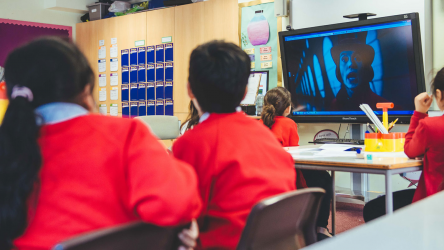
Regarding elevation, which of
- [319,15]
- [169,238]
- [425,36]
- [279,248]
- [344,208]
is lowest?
[344,208]

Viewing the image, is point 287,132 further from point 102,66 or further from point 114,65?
point 102,66

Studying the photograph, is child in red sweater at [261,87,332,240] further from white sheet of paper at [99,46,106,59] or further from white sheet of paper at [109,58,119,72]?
white sheet of paper at [99,46,106,59]

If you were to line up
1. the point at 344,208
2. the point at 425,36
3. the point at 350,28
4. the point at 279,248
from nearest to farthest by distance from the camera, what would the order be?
the point at 279,248 → the point at 425,36 → the point at 350,28 → the point at 344,208

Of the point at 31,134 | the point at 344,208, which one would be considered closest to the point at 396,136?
the point at 344,208

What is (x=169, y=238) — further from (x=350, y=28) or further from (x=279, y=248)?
(x=350, y=28)

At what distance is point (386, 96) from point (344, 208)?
1.14 m

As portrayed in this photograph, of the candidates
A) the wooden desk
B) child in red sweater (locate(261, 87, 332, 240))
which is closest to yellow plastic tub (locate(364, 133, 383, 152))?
the wooden desk

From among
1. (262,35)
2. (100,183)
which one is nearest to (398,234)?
(100,183)

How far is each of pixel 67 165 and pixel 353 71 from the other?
3220 millimetres

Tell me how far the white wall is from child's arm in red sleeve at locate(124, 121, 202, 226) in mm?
5665

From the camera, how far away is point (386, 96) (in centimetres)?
344

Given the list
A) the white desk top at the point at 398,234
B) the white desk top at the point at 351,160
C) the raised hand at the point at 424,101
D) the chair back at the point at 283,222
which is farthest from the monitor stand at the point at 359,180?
the white desk top at the point at 398,234

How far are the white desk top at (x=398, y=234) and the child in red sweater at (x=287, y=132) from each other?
6.76ft

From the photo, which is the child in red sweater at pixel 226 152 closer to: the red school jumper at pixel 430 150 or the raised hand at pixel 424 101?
the red school jumper at pixel 430 150
